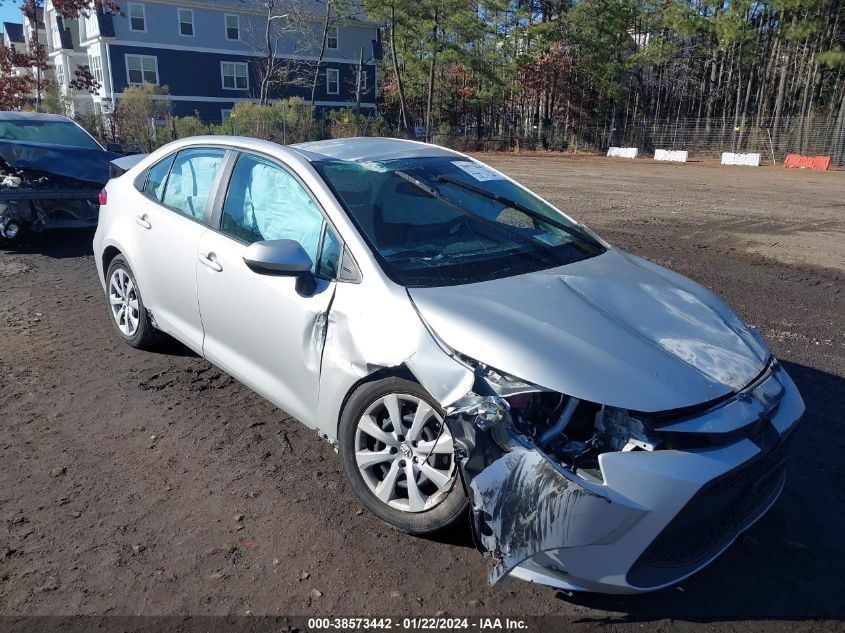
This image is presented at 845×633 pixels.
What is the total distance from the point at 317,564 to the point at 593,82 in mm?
48603

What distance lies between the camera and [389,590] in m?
2.77

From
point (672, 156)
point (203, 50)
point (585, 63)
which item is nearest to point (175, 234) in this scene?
point (672, 156)

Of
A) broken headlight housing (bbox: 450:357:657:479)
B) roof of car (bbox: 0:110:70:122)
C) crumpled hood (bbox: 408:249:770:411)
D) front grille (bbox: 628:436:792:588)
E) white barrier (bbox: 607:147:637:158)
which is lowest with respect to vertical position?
white barrier (bbox: 607:147:637:158)

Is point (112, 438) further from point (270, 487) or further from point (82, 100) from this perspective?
point (82, 100)

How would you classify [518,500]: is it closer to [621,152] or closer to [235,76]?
[621,152]

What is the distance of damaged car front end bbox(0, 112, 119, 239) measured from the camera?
28.3 feet

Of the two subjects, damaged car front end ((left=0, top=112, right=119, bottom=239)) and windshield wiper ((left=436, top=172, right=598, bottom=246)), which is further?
damaged car front end ((left=0, top=112, right=119, bottom=239))

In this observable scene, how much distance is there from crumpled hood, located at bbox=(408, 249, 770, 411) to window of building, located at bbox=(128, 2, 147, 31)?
4358cm

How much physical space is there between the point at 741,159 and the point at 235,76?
3038cm

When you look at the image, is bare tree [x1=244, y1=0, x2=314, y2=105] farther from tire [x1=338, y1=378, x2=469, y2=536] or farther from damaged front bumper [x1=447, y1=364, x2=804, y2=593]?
damaged front bumper [x1=447, y1=364, x2=804, y2=593]

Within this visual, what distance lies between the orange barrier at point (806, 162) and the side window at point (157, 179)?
109 feet

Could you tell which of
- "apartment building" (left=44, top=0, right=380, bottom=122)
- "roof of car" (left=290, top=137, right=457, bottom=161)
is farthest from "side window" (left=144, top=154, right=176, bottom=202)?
"apartment building" (left=44, top=0, right=380, bottom=122)

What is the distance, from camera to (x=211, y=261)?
3.97m

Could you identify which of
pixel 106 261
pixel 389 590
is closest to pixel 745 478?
pixel 389 590
